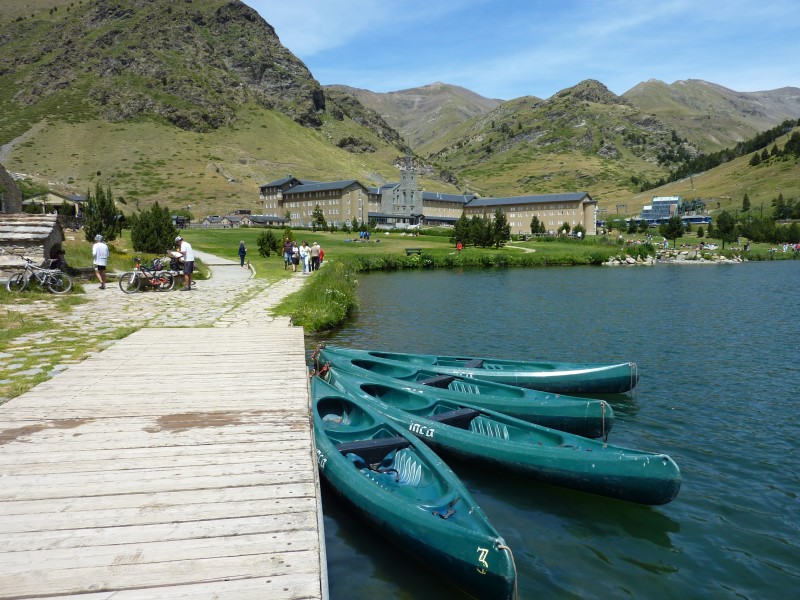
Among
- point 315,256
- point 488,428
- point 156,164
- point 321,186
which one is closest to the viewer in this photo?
point 488,428

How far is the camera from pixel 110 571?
13.4ft

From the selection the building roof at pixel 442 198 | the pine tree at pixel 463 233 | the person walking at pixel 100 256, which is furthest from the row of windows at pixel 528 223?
the person walking at pixel 100 256

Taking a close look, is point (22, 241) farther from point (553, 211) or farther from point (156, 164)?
point (156, 164)

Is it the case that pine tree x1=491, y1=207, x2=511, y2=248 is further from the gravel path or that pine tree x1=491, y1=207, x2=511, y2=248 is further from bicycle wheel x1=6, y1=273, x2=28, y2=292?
bicycle wheel x1=6, y1=273, x2=28, y2=292

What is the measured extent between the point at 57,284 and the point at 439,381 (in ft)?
57.7

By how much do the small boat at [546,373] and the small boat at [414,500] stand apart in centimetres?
411

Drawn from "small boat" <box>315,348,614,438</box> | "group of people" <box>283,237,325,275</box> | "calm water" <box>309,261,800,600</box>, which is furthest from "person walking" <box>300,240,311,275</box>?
"small boat" <box>315,348,614,438</box>

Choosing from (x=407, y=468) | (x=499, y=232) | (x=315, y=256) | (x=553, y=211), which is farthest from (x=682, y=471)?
(x=553, y=211)

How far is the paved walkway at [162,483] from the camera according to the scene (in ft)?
13.3

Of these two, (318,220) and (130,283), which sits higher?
(318,220)

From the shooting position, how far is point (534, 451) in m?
8.35

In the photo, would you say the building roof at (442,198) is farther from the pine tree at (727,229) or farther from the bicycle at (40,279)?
the bicycle at (40,279)

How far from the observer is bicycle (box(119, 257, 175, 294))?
23656 millimetres

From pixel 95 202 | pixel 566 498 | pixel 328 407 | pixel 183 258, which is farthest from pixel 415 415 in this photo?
pixel 95 202
